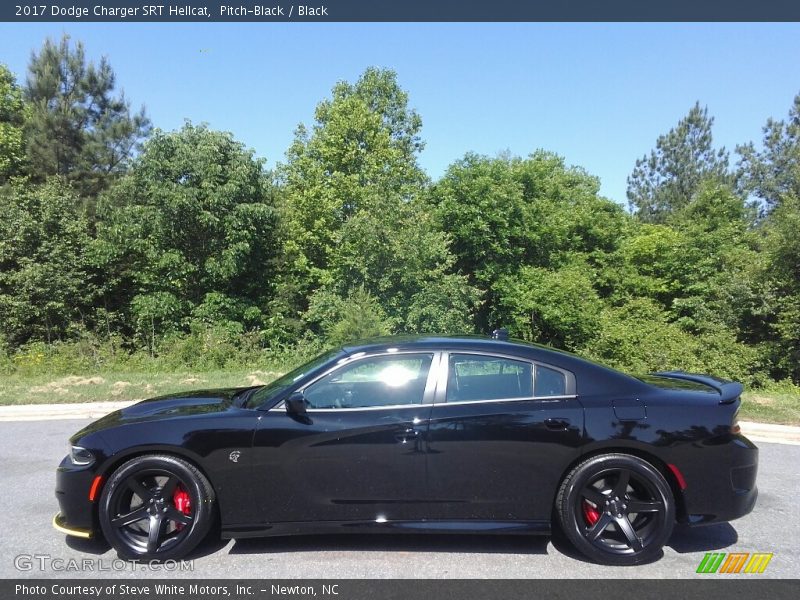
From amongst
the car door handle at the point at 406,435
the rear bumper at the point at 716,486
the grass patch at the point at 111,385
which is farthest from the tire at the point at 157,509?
the grass patch at the point at 111,385

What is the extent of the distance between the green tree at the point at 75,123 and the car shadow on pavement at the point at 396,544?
2503 centimetres

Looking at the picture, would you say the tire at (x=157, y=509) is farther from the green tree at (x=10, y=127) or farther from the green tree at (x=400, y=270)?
the green tree at (x=10, y=127)

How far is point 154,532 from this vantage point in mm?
3541

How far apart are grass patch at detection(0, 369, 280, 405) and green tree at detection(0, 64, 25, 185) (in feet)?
51.9

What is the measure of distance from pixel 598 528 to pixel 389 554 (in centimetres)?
138

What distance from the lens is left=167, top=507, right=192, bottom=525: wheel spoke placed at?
141 inches

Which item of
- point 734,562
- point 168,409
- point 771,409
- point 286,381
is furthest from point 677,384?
point 771,409

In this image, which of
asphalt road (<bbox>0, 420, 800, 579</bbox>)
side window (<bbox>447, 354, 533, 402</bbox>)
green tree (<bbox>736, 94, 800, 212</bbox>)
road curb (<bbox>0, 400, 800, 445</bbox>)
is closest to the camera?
asphalt road (<bbox>0, 420, 800, 579</bbox>)

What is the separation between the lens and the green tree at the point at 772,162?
3964cm

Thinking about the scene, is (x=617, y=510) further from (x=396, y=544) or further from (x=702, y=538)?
(x=396, y=544)

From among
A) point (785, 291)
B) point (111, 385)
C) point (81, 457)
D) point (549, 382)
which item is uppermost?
point (785, 291)

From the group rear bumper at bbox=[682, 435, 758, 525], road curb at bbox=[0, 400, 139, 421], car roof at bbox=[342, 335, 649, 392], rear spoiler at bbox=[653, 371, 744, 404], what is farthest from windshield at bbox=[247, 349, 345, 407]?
road curb at bbox=[0, 400, 139, 421]

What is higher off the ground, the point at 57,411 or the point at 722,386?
the point at 722,386

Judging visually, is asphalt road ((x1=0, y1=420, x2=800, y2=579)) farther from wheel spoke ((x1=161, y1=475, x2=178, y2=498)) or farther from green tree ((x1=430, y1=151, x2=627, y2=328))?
green tree ((x1=430, y1=151, x2=627, y2=328))
